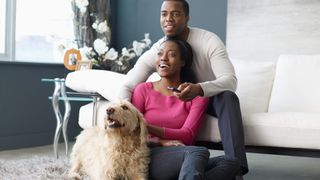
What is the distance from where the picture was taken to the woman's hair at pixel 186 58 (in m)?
2.38

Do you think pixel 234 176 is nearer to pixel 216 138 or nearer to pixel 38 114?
pixel 216 138

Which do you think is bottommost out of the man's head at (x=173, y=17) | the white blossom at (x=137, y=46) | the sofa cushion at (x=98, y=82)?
the sofa cushion at (x=98, y=82)

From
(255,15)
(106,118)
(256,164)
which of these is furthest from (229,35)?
(106,118)

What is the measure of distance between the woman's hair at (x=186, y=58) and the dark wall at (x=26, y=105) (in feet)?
6.26

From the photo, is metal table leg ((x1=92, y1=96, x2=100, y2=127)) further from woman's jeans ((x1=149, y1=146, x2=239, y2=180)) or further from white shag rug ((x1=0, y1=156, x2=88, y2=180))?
woman's jeans ((x1=149, y1=146, x2=239, y2=180))

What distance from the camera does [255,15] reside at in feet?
13.7

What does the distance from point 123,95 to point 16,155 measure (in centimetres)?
156

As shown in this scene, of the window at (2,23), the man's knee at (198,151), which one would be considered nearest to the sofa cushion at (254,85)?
the man's knee at (198,151)

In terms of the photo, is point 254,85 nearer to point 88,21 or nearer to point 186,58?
point 186,58

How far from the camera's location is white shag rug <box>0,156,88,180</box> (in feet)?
8.61

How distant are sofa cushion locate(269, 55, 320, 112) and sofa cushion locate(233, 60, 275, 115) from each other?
59 mm

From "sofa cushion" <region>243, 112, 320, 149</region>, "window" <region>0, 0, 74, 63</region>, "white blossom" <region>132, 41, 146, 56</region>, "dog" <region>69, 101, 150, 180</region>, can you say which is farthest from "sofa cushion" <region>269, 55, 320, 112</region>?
"window" <region>0, 0, 74, 63</region>

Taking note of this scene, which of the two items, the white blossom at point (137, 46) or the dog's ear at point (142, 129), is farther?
the white blossom at point (137, 46)

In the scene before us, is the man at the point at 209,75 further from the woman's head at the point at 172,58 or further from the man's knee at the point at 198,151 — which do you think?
the man's knee at the point at 198,151
